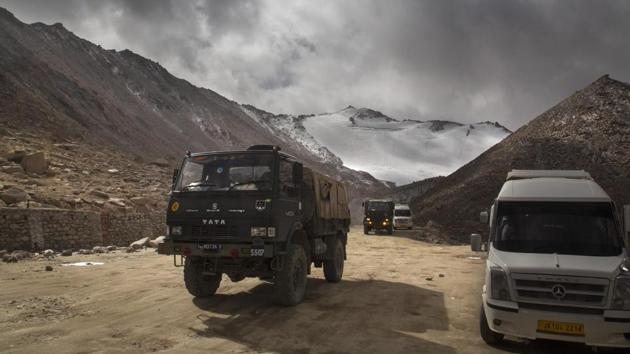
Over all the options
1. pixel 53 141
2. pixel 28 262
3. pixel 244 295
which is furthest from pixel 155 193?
pixel 244 295

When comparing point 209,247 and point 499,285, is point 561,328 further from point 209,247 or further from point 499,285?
point 209,247

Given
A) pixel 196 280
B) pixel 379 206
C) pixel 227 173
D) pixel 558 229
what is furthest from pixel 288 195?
pixel 379 206

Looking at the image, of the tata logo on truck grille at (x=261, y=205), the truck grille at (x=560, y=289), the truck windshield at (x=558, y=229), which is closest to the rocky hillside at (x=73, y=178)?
the tata logo on truck grille at (x=261, y=205)

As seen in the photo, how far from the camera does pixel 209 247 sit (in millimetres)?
8836

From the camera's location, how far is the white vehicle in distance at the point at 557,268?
6352 mm

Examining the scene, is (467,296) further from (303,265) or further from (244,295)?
(244,295)

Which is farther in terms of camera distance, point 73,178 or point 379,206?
point 379,206

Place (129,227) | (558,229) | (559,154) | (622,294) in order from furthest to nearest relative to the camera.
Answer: (559,154) → (129,227) → (558,229) → (622,294)

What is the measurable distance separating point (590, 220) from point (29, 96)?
143 ft

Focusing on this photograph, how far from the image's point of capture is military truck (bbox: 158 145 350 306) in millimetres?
8758

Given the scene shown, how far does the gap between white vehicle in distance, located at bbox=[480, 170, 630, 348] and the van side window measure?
146 inches

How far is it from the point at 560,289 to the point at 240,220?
5173 mm

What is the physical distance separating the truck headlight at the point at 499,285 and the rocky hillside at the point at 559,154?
2958cm

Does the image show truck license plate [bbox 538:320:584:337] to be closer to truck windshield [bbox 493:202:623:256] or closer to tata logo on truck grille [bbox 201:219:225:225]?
truck windshield [bbox 493:202:623:256]
